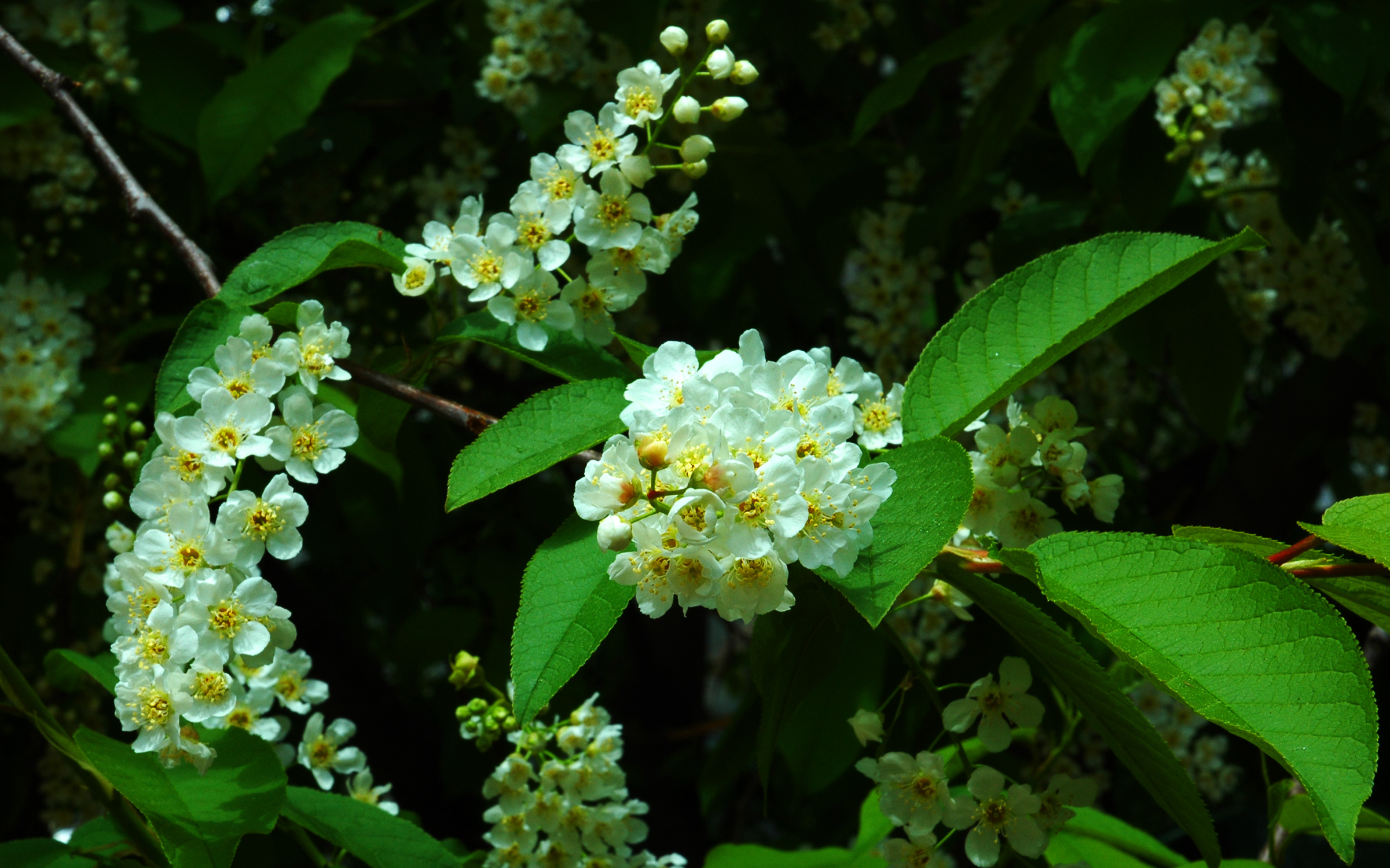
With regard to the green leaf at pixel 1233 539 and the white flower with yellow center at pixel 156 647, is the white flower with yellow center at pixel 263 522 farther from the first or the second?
the green leaf at pixel 1233 539

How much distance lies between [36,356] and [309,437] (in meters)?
1.39

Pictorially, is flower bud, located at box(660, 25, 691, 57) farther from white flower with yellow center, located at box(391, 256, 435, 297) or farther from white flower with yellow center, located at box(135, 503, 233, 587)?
white flower with yellow center, located at box(135, 503, 233, 587)

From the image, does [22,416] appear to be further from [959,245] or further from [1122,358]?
[1122,358]

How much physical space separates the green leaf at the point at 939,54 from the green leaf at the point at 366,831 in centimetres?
149

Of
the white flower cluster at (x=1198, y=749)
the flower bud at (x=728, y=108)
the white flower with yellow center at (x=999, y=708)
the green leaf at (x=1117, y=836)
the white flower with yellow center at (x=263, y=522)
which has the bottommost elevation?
the white flower cluster at (x=1198, y=749)

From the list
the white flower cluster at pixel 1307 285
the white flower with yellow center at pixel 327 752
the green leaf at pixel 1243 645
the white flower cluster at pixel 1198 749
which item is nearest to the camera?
the green leaf at pixel 1243 645

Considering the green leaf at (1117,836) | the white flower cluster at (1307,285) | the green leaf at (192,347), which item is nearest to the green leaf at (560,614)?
the green leaf at (192,347)

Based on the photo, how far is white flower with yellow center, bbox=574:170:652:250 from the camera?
1.31m

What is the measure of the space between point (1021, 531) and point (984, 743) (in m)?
0.25

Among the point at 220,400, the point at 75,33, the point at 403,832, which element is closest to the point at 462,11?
the point at 75,33

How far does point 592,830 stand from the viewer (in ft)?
4.89

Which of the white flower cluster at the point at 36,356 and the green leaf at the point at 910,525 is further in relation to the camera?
the white flower cluster at the point at 36,356

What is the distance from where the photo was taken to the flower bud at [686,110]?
1.31 m

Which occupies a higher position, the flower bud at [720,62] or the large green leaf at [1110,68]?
the flower bud at [720,62]
